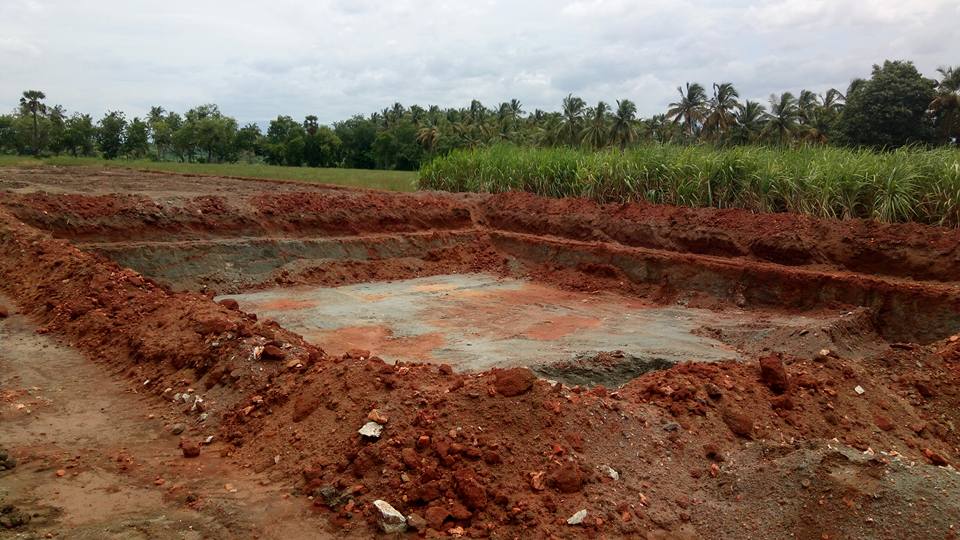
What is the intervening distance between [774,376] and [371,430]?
296 centimetres

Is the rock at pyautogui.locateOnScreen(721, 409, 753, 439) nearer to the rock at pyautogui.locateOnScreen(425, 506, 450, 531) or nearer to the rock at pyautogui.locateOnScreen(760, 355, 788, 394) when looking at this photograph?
the rock at pyautogui.locateOnScreen(760, 355, 788, 394)

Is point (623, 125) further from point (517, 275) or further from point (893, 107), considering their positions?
point (517, 275)

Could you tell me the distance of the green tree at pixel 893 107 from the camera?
25.8 meters

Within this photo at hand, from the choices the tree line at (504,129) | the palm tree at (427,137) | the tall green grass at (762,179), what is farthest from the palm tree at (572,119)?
the tall green grass at (762,179)

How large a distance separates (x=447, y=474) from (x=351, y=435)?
26.6 inches

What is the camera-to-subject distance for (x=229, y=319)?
6090mm

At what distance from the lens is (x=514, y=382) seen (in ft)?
13.7

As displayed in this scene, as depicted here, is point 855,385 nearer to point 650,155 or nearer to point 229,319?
point 229,319

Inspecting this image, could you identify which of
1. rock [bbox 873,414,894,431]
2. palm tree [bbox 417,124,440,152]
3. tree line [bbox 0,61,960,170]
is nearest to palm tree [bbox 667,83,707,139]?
tree line [bbox 0,61,960,170]

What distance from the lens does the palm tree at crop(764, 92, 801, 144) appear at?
35406mm

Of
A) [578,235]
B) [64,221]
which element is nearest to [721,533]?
[578,235]

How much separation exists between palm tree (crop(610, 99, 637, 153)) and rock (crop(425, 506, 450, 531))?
125 feet

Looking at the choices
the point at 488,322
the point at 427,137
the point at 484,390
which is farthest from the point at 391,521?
the point at 427,137

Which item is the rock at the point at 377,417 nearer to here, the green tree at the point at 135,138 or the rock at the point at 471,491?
the rock at the point at 471,491
